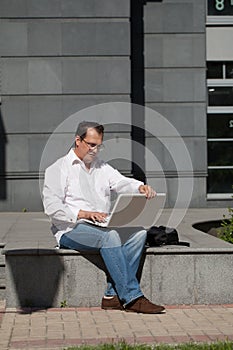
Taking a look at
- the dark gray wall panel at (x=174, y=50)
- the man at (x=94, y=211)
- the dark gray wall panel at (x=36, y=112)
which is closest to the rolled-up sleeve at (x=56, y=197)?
the man at (x=94, y=211)

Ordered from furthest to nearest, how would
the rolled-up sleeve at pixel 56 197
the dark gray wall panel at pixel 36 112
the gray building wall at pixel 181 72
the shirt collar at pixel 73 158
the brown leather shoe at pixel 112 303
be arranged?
the gray building wall at pixel 181 72, the dark gray wall panel at pixel 36 112, the shirt collar at pixel 73 158, the brown leather shoe at pixel 112 303, the rolled-up sleeve at pixel 56 197

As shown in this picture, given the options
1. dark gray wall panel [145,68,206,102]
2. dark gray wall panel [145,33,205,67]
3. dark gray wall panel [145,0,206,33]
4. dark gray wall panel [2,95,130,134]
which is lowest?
dark gray wall panel [2,95,130,134]

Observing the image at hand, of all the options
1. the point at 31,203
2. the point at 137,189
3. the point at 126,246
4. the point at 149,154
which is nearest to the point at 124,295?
the point at 126,246

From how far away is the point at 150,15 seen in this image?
18.5 meters

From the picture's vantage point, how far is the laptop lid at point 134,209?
7801 mm

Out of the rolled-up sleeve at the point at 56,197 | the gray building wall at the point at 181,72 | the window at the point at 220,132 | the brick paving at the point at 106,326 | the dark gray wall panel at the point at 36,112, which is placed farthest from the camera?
the window at the point at 220,132

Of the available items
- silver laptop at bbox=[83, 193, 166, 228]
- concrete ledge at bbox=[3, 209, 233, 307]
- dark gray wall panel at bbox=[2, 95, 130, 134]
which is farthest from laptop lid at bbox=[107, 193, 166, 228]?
dark gray wall panel at bbox=[2, 95, 130, 134]

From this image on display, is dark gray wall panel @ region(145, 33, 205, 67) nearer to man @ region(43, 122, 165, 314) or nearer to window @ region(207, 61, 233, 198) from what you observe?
window @ region(207, 61, 233, 198)

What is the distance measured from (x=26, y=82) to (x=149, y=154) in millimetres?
3518

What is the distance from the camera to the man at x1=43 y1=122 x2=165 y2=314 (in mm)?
8000

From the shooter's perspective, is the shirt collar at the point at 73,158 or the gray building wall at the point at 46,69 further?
the gray building wall at the point at 46,69

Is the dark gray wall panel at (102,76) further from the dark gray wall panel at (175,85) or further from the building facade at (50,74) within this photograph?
the dark gray wall panel at (175,85)

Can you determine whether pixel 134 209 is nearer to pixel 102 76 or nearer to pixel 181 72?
pixel 102 76

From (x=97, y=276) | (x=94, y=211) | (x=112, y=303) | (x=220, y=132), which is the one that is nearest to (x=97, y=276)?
(x=97, y=276)
